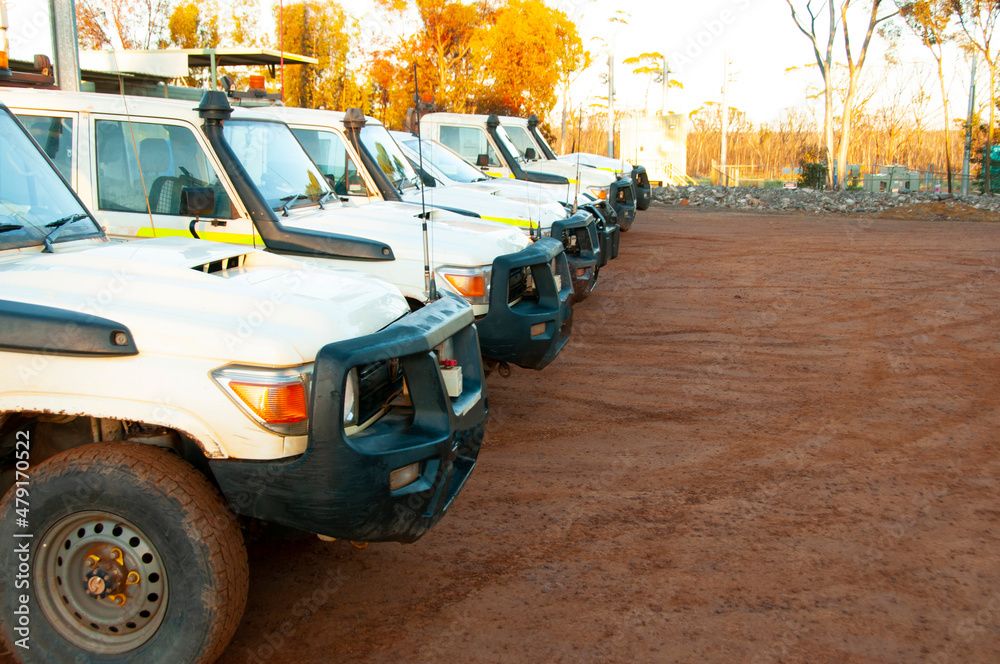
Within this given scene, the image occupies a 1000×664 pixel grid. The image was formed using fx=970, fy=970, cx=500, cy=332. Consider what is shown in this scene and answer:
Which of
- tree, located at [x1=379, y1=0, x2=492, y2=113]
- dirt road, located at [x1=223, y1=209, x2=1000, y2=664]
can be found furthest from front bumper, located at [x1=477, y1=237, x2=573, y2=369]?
tree, located at [x1=379, y1=0, x2=492, y2=113]

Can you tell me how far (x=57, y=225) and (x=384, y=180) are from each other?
443 centimetres

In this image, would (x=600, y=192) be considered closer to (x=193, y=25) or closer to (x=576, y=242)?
(x=576, y=242)

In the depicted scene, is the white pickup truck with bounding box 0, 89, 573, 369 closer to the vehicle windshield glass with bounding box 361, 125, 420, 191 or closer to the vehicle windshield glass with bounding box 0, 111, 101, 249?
the vehicle windshield glass with bounding box 0, 111, 101, 249

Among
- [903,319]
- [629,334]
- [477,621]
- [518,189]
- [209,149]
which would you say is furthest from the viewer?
[518,189]

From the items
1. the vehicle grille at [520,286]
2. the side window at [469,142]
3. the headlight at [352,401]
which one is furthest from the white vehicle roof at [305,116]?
the side window at [469,142]

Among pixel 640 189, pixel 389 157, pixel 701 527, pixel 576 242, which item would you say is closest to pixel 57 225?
pixel 701 527

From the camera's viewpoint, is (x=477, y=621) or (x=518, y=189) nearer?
(x=477, y=621)

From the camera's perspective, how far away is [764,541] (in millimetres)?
4762

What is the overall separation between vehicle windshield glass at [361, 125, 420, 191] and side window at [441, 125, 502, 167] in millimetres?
5082

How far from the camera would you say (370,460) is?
323 cm

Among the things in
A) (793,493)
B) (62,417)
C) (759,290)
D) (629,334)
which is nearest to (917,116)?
(759,290)

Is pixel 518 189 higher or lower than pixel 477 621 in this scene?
higher

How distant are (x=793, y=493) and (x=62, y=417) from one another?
382 centimetres

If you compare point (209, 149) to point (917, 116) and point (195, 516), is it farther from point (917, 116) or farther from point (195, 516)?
point (917, 116)
